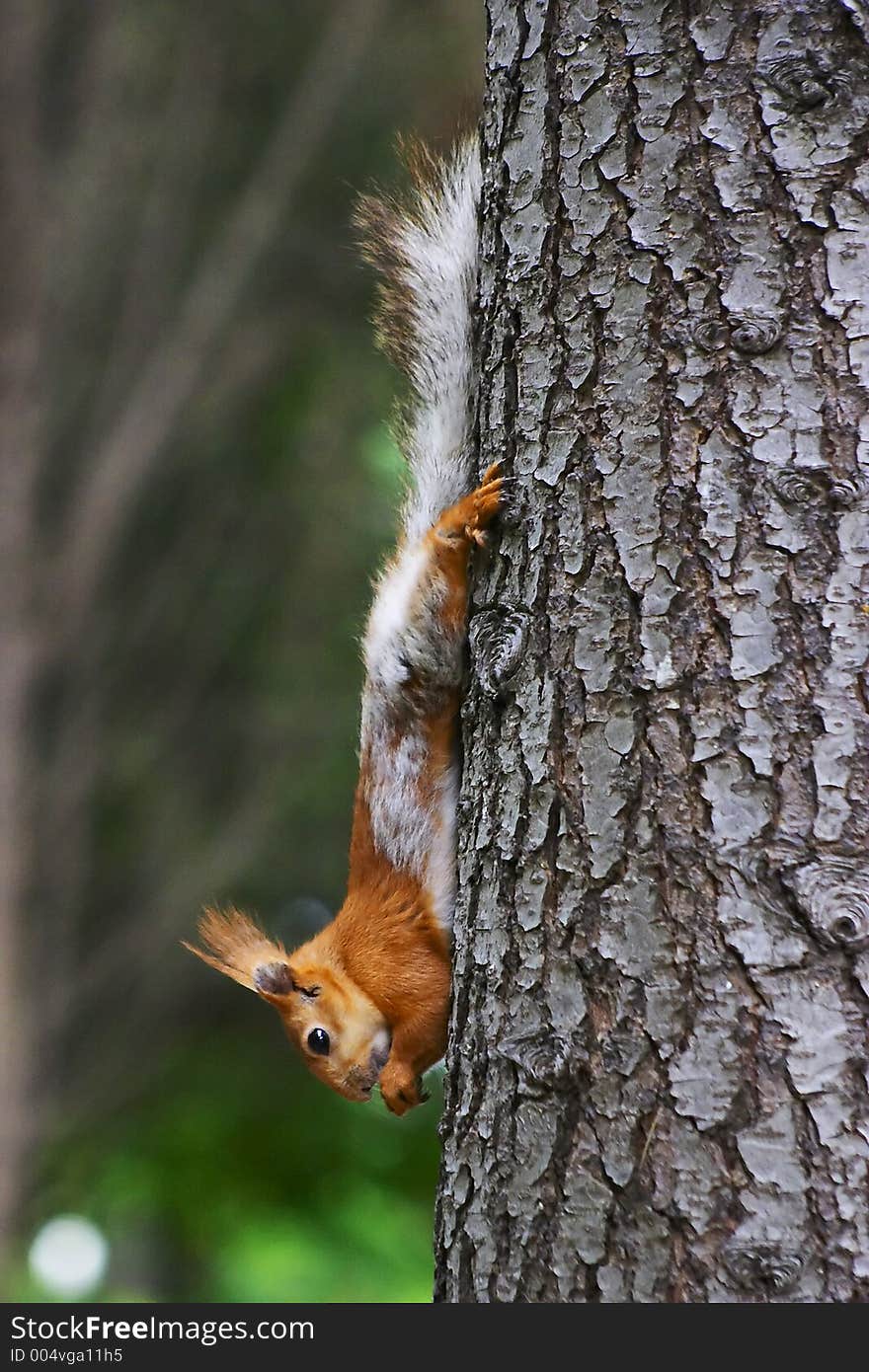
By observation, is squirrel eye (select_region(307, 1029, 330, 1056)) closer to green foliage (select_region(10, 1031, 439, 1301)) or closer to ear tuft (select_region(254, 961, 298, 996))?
ear tuft (select_region(254, 961, 298, 996))

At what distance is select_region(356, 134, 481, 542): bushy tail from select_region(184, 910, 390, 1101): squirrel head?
99 centimetres

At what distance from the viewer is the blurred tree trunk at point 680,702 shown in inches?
66.7

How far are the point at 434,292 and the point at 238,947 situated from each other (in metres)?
1.44

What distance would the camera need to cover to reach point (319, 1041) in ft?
9.66

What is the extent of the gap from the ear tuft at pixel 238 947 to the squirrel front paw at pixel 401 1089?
388mm

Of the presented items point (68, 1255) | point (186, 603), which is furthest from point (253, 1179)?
point (186, 603)

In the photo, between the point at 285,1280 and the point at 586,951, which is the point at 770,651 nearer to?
the point at 586,951

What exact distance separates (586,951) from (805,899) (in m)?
0.30

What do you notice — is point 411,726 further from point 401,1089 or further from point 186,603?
point 186,603

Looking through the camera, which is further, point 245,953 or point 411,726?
point 245,953

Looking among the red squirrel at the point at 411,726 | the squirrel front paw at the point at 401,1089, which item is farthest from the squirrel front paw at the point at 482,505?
the squirrel front paw at the point at 401,1089

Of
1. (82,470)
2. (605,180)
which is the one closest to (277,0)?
(82,470)

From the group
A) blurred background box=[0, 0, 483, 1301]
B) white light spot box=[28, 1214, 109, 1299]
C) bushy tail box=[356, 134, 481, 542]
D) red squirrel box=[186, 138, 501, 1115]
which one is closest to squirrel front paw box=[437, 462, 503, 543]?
red squirrel box=[186, 138, 501, 1115]

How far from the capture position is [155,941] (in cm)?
896
